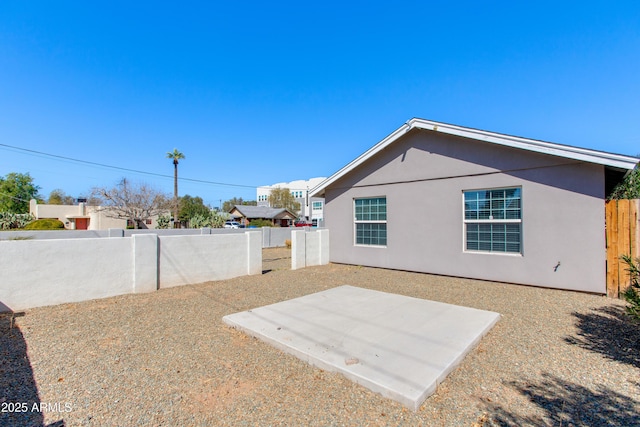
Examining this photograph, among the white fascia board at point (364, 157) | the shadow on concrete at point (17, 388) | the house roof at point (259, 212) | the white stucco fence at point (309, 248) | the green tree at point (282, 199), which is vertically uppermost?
the green tree at point (282, 199)

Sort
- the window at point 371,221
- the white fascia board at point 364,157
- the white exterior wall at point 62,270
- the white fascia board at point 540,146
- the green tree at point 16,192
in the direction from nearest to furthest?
the white exterior wall at point 62,270, the white fascia board at point 540,146, the white fascia board at point 364,157, the window at point 371,221, the green tree at point 16,192

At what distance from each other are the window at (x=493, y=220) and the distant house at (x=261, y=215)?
4002cm

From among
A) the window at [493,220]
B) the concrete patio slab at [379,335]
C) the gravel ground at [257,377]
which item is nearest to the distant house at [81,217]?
the gravel ground at [257,377]

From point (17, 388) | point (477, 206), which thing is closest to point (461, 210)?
point (477, 206)

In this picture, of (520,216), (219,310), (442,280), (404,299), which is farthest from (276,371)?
(520,216)

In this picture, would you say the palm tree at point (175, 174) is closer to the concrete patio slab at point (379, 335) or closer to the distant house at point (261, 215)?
the distant house at point (261, 215)

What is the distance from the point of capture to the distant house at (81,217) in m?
35.7

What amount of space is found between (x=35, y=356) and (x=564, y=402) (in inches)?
226

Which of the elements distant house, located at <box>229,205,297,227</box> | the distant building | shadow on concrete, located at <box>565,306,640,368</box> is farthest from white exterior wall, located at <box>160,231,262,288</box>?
the distant building

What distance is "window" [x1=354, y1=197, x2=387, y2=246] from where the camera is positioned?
1005 cm

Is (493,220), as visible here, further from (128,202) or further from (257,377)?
(128,202)

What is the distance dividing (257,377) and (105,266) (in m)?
5.08

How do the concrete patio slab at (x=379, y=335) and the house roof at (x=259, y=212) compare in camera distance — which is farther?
the house roof at (x=259, y=212)

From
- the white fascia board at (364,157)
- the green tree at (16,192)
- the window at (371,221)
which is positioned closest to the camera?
the white fascia board at (364,157)
